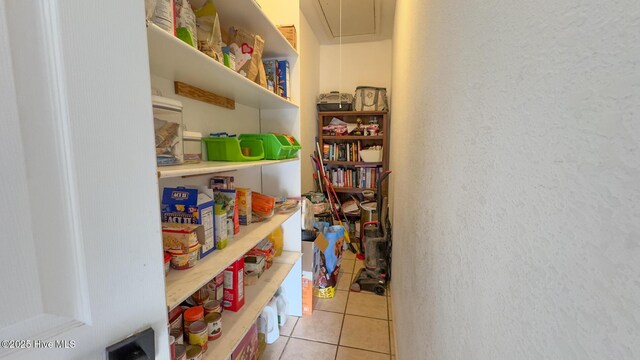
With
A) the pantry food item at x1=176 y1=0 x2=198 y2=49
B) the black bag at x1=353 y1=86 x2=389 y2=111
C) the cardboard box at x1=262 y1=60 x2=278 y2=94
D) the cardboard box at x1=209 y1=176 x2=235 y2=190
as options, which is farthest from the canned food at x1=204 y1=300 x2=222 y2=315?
the black bag at x1=353 y1=86 x2=389 y2=111

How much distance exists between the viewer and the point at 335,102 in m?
3.39

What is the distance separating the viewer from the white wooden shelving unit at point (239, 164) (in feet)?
2.70

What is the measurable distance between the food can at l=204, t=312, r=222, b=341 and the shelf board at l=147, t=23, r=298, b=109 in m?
1.00

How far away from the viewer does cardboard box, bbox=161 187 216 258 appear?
989 millimetres

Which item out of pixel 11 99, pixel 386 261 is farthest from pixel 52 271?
pixel 386 261

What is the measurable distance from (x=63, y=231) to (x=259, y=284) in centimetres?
125

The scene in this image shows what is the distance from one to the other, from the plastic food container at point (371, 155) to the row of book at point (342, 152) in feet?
0.41

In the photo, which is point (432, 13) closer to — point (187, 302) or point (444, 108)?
point (444, 108)

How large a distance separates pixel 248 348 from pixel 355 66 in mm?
3445

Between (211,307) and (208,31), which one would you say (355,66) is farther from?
(211,307)

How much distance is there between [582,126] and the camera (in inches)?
9.2

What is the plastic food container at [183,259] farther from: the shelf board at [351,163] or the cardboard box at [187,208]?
the shelf board at [351,163]

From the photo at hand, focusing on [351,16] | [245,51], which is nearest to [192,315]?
[245,51]

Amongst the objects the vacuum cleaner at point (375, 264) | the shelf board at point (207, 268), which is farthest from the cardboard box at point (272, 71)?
the vacuum cleaner at point (375, 264)
